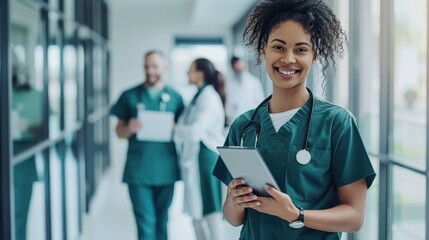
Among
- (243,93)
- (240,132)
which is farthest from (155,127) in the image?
(243,93)

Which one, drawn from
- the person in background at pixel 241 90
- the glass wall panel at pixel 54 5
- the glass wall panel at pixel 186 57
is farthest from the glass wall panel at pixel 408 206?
the glass wall panel at pixel 186 57

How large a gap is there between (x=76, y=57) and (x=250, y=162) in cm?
346

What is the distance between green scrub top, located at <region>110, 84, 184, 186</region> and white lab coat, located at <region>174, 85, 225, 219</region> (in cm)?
7

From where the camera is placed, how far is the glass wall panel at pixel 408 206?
8.61 feet

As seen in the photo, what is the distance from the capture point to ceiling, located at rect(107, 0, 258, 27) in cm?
627

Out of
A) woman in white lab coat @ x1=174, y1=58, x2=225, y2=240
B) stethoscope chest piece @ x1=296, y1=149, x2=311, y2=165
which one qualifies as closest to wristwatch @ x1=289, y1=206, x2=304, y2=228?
stethoscope chest piece @ x1=296, y1=149, x2=311, y2=165

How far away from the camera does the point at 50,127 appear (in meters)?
3.17

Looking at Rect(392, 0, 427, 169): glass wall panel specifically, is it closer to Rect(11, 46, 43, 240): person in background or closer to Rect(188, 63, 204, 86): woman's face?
Rect(188, 63, 204, 86): woman's face

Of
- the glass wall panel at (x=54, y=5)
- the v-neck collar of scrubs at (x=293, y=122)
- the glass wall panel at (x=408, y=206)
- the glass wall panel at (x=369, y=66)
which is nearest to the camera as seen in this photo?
the v-neck collar of scrubs at (x=293, y=122)

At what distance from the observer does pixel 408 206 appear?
10.3 ft

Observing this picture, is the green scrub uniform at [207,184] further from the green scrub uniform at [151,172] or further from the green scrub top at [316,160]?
the green scrub top at [316,160]

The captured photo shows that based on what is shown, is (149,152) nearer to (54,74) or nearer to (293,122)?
(54,74)

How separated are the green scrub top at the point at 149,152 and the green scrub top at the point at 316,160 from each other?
2.01 m

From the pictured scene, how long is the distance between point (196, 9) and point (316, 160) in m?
5.82
